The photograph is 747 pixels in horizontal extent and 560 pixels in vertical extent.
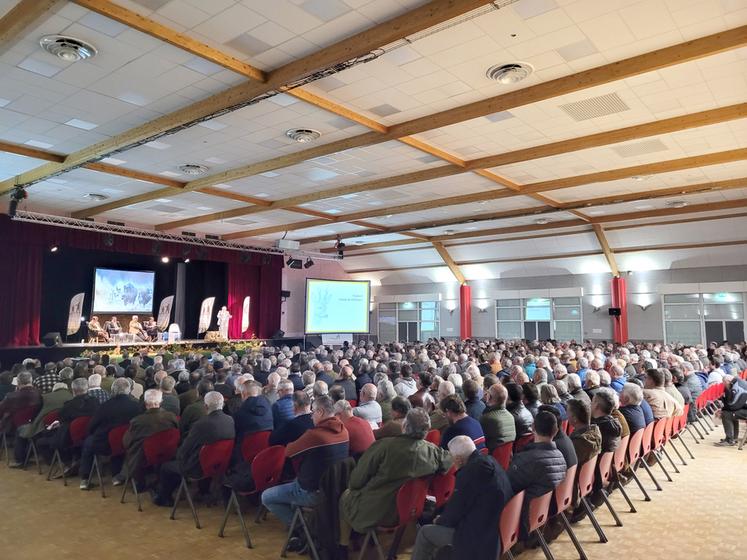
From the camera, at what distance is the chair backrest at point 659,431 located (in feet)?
18.1

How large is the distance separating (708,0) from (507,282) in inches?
688

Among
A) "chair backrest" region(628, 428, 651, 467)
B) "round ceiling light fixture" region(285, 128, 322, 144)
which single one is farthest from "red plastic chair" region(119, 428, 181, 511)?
"round ceiling light fixture" region(285, 128, 322, 144)

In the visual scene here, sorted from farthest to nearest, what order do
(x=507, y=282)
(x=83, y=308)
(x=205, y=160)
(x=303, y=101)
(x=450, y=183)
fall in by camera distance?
(x=507, y=282)
(x=83, y=308)
(x=450, y=183)
(x=205, y=160)
(x=303, y=101)

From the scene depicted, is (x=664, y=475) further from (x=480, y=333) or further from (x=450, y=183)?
(x=480, y=333)

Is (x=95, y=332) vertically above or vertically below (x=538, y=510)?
above

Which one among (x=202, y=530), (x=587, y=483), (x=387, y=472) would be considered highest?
(x=387, y=472)

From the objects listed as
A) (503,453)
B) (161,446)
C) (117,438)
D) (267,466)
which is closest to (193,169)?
(117,438)

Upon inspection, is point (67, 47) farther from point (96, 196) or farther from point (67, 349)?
point (67, 349)

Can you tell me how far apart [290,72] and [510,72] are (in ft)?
8.51

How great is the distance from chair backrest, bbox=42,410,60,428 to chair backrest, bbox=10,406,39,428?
0.49 m

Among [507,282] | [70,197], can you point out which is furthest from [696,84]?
[507,282]

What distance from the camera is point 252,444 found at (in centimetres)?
469

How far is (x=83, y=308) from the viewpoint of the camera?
1631 cm

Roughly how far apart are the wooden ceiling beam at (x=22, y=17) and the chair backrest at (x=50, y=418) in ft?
13.4
